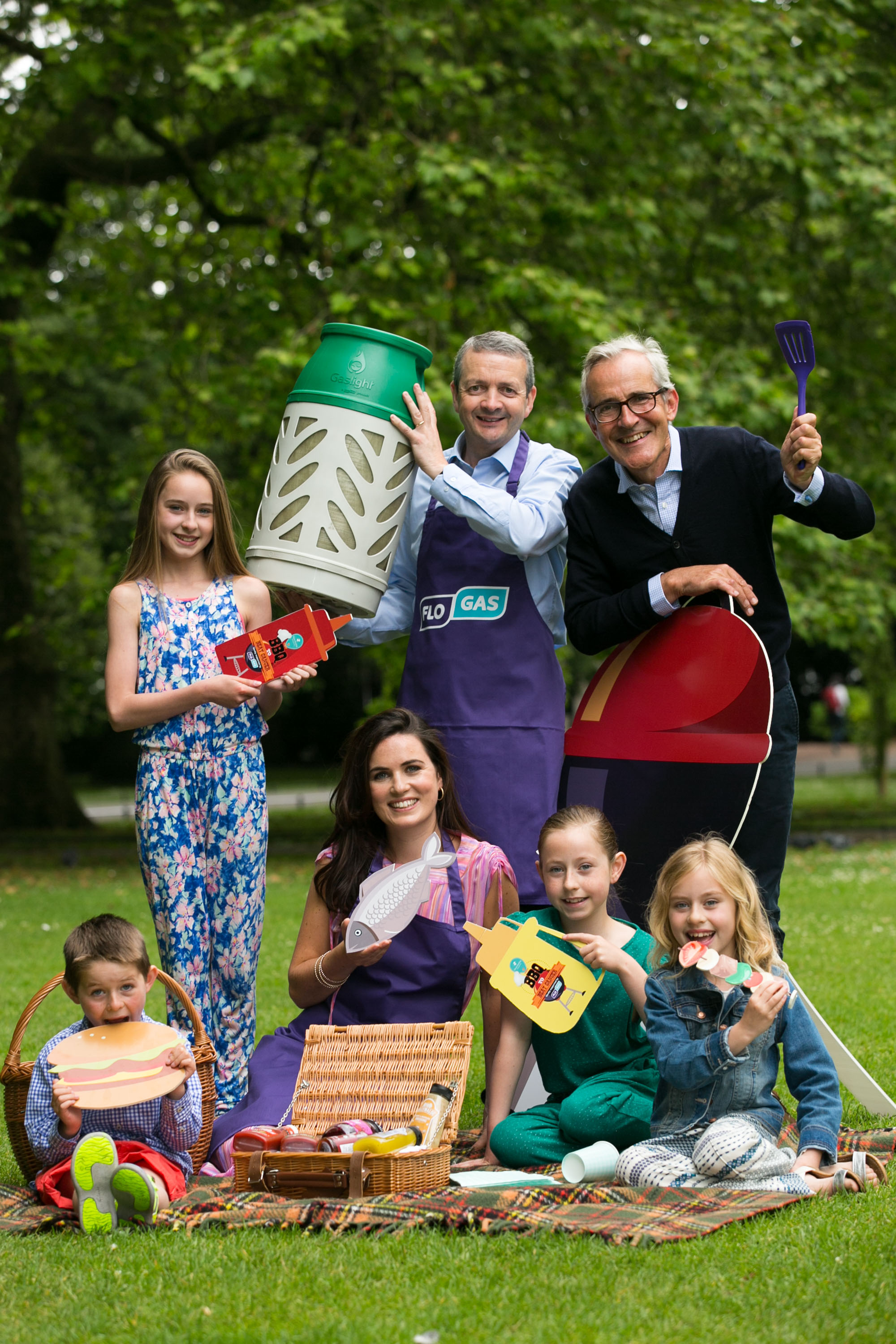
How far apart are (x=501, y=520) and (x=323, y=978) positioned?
4.19 ft

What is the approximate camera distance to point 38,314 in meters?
13.3

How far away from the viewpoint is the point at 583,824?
3494 millimetres

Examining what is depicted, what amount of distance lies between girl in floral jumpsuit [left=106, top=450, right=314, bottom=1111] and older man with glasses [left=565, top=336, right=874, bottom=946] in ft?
3.13

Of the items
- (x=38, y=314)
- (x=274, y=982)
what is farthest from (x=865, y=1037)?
(x=38, y=314)

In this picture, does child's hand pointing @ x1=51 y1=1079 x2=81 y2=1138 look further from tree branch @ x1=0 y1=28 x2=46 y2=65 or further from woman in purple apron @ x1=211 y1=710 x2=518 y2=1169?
tree branch @ x1=0 y1=28 x2=46 y2=65

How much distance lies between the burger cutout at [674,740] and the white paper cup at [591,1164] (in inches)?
26.0

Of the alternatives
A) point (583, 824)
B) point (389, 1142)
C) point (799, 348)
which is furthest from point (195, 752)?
point (799, 348)

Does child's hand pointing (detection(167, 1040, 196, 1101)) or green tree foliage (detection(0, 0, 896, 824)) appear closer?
child's hand pointing (detection(167, 1040, 196, 1101))

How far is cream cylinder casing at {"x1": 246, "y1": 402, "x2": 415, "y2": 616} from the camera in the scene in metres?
3.67

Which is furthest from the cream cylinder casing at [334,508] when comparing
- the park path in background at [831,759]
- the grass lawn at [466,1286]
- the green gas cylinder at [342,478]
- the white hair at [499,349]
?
the park path in background at [831,759]

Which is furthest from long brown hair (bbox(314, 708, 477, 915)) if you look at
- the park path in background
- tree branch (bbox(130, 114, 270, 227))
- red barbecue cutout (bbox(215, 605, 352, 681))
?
the park path in background

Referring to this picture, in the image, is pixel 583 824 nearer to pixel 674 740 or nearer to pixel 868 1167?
pixel 674 740

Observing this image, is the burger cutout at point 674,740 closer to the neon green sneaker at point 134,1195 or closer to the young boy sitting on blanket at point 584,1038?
the young boy sitting on blanket at point 584,1038

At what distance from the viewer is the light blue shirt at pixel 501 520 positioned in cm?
367
